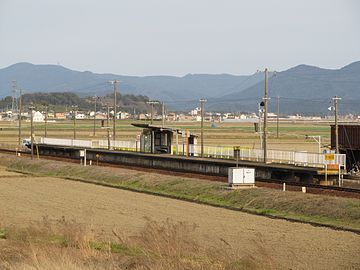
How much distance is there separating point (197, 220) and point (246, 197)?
6207 millimetres

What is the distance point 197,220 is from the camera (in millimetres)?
26359

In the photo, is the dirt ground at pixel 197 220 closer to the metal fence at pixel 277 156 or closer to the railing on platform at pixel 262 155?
the metal fence at pixel 277 156

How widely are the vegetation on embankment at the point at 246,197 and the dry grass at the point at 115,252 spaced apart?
8.23m

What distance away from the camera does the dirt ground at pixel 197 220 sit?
18.9m

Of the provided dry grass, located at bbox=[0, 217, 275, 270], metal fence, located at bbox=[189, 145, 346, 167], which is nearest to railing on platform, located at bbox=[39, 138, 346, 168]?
metal fence, located at bbox=[189, 145, 346, 167]

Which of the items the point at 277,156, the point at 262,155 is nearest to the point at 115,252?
the point at 277,156

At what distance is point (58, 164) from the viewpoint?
190 feet

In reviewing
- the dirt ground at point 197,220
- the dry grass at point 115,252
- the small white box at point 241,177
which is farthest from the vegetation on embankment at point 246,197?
the dry grass at point 115,252

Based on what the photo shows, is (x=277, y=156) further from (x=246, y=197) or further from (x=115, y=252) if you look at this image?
(x=115, y=252)

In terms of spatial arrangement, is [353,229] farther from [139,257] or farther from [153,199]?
[153,199]

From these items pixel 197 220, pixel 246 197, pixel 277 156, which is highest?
pixel 277 156

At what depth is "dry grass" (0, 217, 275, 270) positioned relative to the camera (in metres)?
14.4

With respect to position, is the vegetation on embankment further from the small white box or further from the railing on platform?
the railing on platform

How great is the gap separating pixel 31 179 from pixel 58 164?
9.61m
